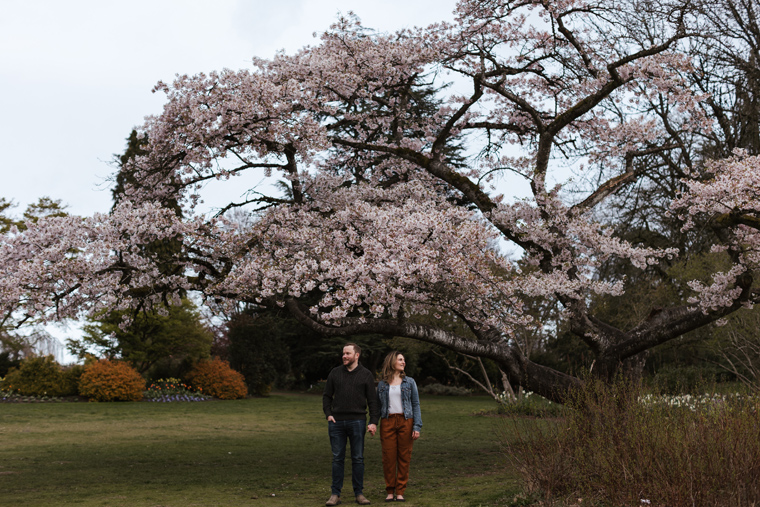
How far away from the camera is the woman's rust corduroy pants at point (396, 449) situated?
20.7 feet

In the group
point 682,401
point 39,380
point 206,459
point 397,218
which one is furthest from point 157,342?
point 682,401

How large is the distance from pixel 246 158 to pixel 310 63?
2.02 m

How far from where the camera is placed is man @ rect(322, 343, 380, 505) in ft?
20.2

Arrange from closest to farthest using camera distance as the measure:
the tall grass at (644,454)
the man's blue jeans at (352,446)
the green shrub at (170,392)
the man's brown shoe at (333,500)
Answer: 1. the tall grass at (644,454)
2. the man's brown shoe at (333,500)
3. the man's blue jeans at (352,446)
4. the green shrub at (170,392)

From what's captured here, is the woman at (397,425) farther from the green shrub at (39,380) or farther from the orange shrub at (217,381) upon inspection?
the green shrub at (39,380)

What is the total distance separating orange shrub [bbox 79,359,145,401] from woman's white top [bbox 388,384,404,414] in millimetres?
15619

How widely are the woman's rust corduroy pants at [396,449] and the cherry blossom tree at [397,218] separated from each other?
6.19 ft

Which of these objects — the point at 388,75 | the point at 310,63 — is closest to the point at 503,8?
the point at 388,75

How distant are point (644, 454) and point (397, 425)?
229 cm

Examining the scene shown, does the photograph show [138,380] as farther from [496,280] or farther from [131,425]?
[496,280]

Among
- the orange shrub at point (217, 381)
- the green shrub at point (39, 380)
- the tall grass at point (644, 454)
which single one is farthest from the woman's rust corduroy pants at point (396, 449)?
the green shrub at point (39, 380)

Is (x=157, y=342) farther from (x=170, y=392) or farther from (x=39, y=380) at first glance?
(x=39, y=380)

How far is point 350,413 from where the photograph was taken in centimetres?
618

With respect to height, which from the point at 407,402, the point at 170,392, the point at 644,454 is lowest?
the point at 170,392
